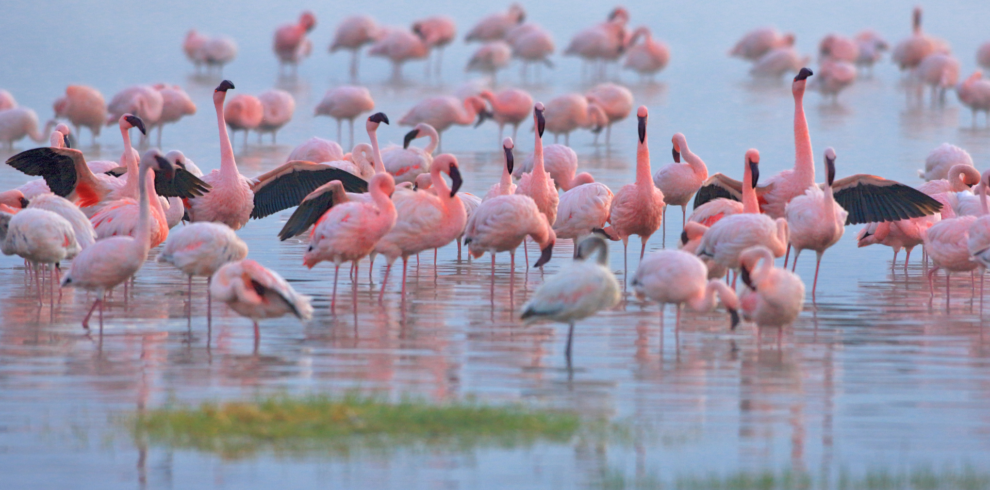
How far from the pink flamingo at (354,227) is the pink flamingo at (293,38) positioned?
2760 centimetres

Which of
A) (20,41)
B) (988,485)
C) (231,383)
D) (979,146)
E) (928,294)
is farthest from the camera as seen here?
(20,41)

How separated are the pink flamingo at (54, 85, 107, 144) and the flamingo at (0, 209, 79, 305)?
1164 cm

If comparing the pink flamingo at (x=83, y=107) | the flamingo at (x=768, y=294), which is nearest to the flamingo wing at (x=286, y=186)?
the flamingo at (x=768, y=294)

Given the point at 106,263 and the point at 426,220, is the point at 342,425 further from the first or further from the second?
the point at 426,220

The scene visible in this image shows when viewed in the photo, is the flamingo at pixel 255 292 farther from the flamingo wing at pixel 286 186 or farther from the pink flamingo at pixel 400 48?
the pink flamingo at pixel 400 48

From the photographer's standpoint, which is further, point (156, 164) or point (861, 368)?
point (156, 164)

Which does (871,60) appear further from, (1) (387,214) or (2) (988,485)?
(2) (988,485)

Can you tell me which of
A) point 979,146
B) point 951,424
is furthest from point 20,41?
point 951,424

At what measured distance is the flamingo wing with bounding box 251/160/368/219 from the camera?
1129 cm

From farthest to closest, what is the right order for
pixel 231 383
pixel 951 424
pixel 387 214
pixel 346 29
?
pixel 346 29
pixel 387 214
pixel 231 383
pixel 951 424

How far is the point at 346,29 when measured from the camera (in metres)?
36.2

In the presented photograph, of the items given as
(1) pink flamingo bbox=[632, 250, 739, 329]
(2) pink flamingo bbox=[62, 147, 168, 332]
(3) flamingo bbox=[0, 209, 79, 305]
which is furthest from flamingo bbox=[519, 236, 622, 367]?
(3) flamingo bbox=[0, 209, 79, 305]

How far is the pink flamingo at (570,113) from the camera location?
65.2ft

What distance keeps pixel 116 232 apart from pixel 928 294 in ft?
18.5
